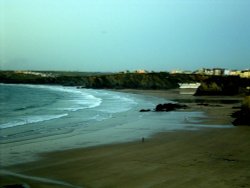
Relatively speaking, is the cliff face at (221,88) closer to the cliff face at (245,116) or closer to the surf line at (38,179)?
the cliff face at (245,116)

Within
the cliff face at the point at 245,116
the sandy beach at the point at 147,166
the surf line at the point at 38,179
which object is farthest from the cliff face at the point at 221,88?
the surf line at the point at 38,179

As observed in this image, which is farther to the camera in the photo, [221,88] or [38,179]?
[221,88]

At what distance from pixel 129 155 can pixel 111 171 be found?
3.07 meters

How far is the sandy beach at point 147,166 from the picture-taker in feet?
42.1

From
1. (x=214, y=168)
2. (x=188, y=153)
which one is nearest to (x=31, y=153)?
(x=188, y=153)

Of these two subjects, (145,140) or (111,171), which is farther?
(145,140)

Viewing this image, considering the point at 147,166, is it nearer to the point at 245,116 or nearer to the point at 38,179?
the point at 38,179

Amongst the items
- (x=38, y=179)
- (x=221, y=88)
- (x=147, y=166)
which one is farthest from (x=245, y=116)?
(x=221, y=88)

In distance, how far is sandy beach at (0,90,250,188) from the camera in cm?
1283

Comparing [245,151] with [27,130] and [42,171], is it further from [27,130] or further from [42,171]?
[27,130]

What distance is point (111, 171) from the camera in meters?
14.3

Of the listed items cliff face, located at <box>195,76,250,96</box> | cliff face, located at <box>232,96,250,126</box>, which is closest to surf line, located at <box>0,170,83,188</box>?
cliff face, located at <box>232,96,250,126</box>

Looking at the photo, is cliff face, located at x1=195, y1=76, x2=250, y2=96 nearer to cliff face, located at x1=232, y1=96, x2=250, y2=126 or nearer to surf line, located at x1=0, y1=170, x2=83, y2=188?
cliff face, located at x1=232, y1=96, x2=250, y2=126

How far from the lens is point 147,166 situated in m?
14.9
